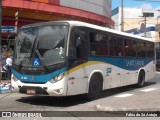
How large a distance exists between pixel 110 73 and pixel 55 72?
3.65 meters

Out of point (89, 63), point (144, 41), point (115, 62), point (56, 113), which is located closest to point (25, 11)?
point (144, 41)

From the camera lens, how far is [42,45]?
454 inches

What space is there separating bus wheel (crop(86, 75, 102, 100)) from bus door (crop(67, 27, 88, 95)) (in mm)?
431

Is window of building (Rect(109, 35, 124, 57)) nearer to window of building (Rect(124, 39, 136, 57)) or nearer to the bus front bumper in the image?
window of building (Rect(124, 39, 136, 57))

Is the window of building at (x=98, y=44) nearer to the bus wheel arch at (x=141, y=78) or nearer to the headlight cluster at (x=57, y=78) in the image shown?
the headlight cluster at (x=57, y=78)

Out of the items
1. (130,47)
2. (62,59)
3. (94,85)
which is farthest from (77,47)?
(130,47)

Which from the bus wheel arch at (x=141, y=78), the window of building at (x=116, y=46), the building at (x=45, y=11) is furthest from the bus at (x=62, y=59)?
the building at (x=45, y=11)

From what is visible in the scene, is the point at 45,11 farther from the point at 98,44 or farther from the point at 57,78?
the point at 57,78

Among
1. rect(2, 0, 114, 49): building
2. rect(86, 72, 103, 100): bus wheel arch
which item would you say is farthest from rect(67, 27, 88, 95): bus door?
rect(2, 0, 114, 49): building

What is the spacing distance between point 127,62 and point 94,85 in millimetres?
3544

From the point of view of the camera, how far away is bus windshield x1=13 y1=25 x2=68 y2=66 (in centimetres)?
1125

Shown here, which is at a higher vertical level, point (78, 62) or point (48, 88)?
point (78, 62)

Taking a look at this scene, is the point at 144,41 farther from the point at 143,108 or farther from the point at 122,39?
the point at 143,108

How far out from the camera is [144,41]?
723 inches
